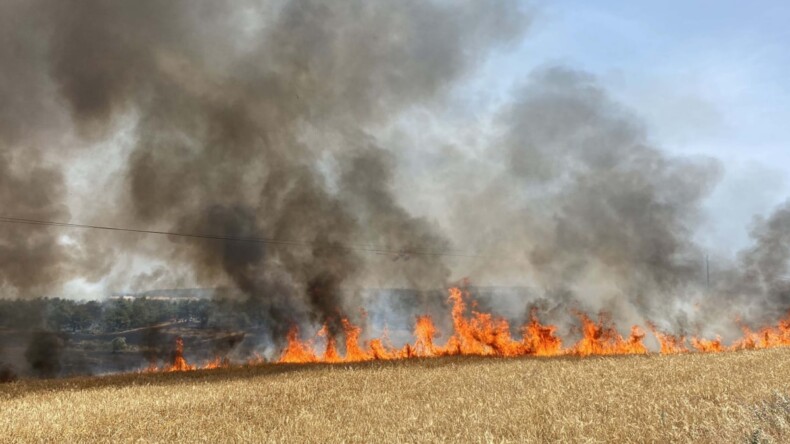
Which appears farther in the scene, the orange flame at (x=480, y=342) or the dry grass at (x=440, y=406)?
the orange flame at (x=480, y=342)

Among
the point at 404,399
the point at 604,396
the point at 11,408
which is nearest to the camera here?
the point at 604,396

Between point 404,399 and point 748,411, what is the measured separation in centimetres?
492

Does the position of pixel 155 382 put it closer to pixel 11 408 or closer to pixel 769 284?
pixel 11 408

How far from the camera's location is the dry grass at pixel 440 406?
6316 mm

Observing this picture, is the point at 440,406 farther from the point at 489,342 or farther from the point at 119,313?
the point at 119,313

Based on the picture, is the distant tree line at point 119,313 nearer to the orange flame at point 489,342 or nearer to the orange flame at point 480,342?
the orange flame at point 480,342

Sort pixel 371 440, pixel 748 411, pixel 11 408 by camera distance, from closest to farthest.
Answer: pixel 371 440
pixel 748 411
pixel 11 408

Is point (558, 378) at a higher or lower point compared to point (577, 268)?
lower

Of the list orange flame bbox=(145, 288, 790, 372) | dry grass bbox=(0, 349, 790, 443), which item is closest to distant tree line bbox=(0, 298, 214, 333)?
orange flame bbox=(145, 288, 790, 372)

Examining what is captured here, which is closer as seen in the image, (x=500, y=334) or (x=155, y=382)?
(x=155, y=382)

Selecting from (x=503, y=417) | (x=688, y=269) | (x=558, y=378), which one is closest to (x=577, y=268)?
(x=688, y=269)

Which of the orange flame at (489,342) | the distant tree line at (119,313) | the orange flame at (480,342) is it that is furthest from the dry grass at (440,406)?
the distant tree line at (119,313)

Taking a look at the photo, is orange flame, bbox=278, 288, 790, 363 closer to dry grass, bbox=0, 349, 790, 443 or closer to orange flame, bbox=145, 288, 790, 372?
orange flame, bbox=145, 288, 790, 372

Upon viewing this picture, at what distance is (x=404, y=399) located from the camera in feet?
30.6
